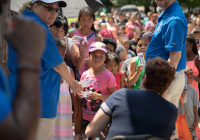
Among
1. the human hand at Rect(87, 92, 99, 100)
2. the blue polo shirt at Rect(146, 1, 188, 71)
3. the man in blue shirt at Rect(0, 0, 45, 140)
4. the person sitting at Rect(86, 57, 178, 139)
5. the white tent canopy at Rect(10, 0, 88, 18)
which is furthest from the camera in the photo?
the white tent canopy at Rect(10, 0, 88, 18)

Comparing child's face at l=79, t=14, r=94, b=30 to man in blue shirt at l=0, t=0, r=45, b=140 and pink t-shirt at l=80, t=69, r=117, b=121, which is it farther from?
man in blue shirt at l=0, t=0, r=45, b=140

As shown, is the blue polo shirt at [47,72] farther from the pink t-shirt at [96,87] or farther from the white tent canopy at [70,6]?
the white tent canopy at [70,6]

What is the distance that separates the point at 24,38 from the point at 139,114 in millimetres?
1194

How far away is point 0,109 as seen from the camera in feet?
3.07

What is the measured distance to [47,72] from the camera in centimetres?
243

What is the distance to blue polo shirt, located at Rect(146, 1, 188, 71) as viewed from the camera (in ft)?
9.57

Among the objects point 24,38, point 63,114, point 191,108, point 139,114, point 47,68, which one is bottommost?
point 191,108

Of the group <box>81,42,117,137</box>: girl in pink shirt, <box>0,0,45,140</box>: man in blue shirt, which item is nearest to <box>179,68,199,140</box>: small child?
<box>81,42,117,137</box>: girl in pink shirt

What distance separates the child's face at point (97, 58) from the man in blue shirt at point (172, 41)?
30.0 inches

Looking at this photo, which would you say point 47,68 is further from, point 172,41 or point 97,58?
point 172,41

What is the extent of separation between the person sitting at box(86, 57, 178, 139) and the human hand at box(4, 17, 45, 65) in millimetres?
1048

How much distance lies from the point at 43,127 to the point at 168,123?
4.09ft

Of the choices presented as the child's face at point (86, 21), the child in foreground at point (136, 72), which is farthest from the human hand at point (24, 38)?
the child's face at point (86, 21)

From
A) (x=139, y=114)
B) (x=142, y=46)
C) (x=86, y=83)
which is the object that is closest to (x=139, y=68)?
(x=142, y=46)
